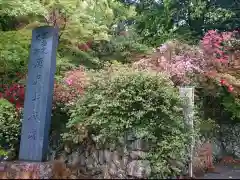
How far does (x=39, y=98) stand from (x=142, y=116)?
2662mm

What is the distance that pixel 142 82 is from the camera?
7.75m

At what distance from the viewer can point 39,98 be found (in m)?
8.23

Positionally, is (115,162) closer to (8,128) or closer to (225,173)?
(225,173)

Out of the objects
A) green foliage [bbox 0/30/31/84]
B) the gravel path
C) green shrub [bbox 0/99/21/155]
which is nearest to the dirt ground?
the gravel path

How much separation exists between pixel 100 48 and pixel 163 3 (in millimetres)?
4161

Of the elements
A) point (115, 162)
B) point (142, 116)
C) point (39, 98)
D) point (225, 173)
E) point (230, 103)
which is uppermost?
point (230, 103)

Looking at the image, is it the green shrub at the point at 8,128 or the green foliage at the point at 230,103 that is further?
the green foliage at the point at 230,103

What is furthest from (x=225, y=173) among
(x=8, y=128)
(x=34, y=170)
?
(x=8, y=128)

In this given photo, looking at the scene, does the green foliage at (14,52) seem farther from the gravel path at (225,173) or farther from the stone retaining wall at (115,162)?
the gravel path at (225,173)

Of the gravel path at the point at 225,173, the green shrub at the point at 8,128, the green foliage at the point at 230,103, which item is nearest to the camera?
the gravel path at the point at 225,173

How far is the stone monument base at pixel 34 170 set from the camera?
679 centimetres

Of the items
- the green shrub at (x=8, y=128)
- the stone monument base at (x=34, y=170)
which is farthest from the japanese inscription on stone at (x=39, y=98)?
the green shrub at (x=8, y=128)

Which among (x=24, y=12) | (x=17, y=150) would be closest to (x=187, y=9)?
(x=24, y=12)

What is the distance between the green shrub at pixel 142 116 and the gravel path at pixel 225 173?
108cm
